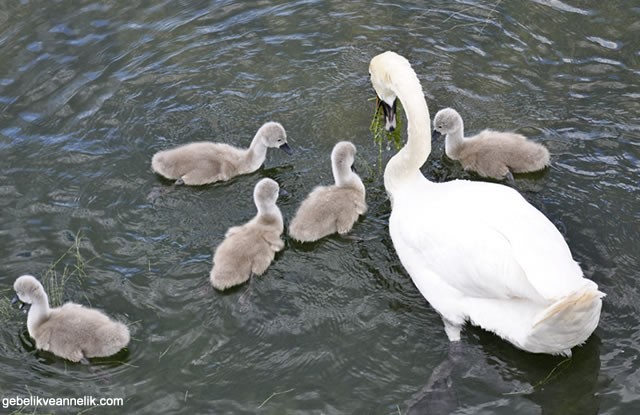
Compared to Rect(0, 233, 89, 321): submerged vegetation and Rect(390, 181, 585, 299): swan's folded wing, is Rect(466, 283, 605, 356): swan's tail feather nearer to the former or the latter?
Rect(390, 181, 585, 299): swan's folded wing

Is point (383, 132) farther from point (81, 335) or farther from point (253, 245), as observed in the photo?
point (81, 335)

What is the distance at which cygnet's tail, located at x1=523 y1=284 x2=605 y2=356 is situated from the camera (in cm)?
575

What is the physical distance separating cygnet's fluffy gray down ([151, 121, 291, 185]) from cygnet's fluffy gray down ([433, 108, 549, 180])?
1.47m

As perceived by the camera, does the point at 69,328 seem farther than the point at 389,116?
No

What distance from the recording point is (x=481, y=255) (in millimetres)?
6355

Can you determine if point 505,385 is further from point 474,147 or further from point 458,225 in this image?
point 474,147

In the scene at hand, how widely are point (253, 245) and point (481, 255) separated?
1880mm

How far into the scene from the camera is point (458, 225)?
665 cm

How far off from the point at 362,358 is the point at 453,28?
4509 millimetres

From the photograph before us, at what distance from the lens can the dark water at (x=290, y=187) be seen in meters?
6.51

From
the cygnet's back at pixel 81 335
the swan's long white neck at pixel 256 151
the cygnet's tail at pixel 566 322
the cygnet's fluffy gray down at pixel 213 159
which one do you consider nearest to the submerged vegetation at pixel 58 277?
the cygnet's back at pixel 81 335

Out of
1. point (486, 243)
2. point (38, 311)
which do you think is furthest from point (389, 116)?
point (38, 311)

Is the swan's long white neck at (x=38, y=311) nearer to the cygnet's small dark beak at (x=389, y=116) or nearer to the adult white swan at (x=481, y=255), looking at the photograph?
the adult white swan at (x=481, y=255)

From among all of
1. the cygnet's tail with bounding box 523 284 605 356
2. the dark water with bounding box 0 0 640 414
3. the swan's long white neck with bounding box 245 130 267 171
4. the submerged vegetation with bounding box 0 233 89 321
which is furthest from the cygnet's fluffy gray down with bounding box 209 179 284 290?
the cygnet's tail with bounding box 523 284 605 356
